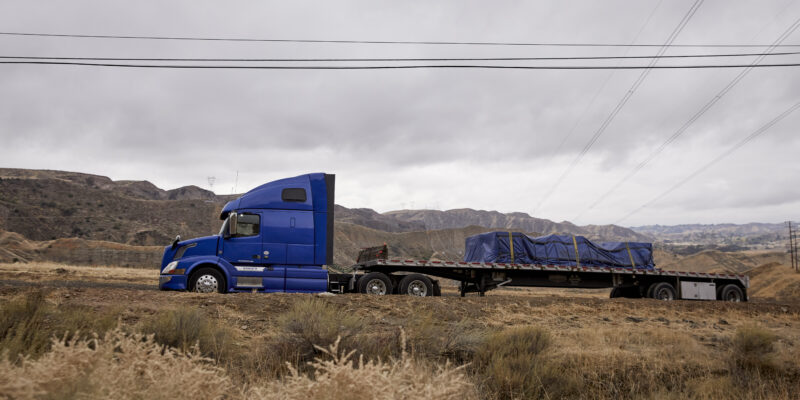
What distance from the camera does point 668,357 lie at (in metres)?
9.23

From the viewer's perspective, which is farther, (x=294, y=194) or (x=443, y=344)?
(x=294, y=194)

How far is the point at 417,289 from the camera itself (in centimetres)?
1684

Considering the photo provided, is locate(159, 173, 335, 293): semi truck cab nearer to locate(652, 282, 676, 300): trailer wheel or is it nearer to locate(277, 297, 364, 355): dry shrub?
locate(277, 297, 364, 355): dry shrub

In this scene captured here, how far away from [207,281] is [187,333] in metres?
7.37

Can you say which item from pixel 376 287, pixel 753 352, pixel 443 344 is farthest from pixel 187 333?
pixel 753 352

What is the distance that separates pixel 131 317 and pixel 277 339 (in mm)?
3384

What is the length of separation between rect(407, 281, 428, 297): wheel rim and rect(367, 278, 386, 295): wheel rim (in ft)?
2.91

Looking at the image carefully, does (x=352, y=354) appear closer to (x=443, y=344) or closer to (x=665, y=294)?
(x=443, y=344)

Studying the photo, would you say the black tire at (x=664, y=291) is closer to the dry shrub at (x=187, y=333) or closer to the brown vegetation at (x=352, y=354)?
the brown vegetation at (x=352, y=354)

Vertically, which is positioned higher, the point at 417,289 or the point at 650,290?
the point at 417,289

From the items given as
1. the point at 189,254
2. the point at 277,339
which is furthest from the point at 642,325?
the point at 189,254

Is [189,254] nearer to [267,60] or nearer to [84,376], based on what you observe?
[267,60]

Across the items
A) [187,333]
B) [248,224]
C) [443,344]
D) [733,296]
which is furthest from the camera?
[733,296]

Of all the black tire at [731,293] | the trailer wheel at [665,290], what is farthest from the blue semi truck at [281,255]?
the black tire at [731,293]
